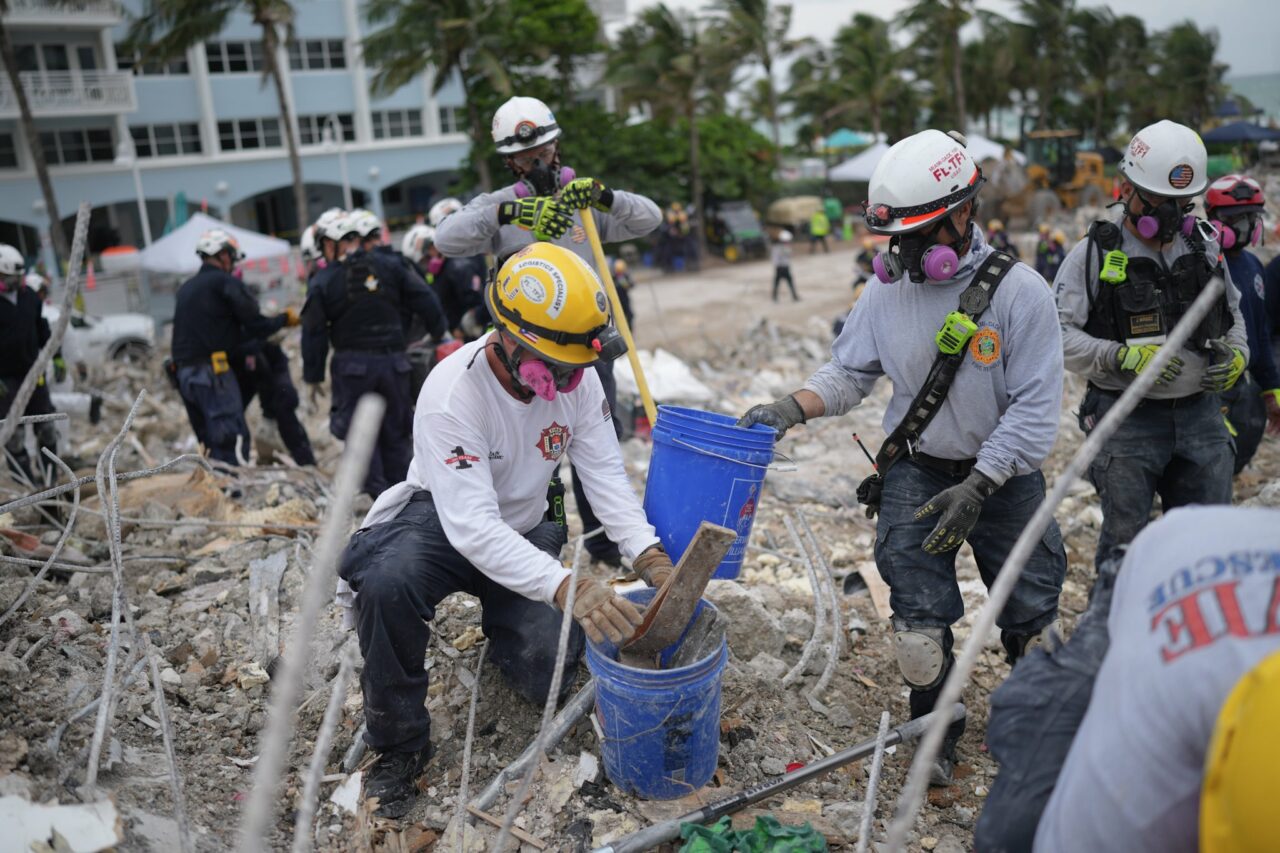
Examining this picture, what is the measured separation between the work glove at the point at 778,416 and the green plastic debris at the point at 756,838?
1286 mm

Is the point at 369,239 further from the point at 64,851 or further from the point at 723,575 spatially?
the point at 64,851

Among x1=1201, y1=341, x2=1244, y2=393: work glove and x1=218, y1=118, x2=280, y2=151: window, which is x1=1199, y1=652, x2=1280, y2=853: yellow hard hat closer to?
x1=1201, y1=341, x2=1244, y2=393: work glove

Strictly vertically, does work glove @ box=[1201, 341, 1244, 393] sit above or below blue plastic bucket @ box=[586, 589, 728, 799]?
above

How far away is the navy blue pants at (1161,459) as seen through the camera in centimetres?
389

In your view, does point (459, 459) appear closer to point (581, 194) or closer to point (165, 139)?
point (581, 194)

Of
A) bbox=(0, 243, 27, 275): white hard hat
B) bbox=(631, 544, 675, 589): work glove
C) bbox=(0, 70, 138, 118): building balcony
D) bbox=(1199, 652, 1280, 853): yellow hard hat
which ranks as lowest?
bbox=(0, 70, 138, 118): building balcony

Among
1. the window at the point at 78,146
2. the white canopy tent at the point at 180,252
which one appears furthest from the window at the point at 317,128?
the white canopy tent at the point at 180,252

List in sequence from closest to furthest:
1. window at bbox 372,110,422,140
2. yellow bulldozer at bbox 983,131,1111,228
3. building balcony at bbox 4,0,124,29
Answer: yellow bulldozer at bbox 983,131,1111,228 < building balcony at bbox 4,0,124,29 < window at bbox 372,110,422,140

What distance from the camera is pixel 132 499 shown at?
6398mm

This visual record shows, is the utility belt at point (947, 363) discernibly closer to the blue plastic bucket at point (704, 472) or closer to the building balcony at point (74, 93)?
the blue plastic bucket at point (704, 472)

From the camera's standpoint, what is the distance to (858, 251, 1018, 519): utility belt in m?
3.14

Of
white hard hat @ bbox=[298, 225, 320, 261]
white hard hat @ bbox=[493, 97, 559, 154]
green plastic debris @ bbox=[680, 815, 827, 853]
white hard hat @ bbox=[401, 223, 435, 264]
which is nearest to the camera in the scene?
green plastic debris @ bbox=[680, 815, 827, 853]

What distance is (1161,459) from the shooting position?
3938 millimetres

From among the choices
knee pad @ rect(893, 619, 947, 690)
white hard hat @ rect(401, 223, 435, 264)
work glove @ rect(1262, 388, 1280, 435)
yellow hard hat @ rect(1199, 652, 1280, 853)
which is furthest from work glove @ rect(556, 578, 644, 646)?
white hard hat @ rect(401, 223, 435, 264)
